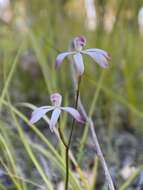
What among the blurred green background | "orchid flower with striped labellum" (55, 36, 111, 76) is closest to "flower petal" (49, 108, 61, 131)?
"orchid flower with striped labellum" (55, 36, 111, 76)

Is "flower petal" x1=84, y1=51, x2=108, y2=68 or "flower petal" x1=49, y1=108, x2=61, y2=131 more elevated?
"flower petal" x1=84, y1=51, x2=108, y2=68

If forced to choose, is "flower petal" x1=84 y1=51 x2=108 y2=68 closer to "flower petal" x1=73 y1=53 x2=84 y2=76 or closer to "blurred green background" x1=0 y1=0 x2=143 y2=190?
"flower petal" x1=73 y1=53 x2=84 y2=76

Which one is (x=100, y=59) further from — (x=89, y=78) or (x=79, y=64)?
(x=89, y=78)

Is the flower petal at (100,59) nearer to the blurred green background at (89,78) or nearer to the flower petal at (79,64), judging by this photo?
the flower petal at (79,64)

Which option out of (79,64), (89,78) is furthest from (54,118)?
(89,78)

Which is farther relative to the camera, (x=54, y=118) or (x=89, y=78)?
(x=89, y=78)

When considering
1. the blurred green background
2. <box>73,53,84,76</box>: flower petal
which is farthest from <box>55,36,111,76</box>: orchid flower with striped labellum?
the blurred green background

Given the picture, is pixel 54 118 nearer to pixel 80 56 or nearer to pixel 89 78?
pixel 80 56

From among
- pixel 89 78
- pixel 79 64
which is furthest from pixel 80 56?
pixel 89 78

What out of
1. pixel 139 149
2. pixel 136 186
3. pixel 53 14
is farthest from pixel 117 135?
pixel 53 14

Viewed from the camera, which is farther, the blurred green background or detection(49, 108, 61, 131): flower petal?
the blurred green background

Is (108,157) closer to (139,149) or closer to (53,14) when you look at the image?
(139,149)
